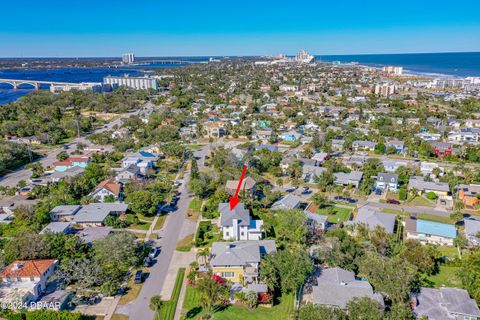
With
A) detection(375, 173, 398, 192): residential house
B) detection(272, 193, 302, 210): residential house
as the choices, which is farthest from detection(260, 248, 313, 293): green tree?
detection(375, 173, 398, 192): residential house

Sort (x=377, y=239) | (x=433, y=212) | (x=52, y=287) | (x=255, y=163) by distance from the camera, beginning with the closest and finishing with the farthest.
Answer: (x=52, y=287) < (x=377, y=239) < (x=433, y=212) < (x=255, y=163)

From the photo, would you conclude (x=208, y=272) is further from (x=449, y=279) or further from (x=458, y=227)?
(x=458, y=227)

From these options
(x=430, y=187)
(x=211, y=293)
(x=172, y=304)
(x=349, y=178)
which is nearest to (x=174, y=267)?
(x=172, y=304)

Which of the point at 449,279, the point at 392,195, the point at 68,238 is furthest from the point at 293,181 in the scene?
the point at 68,238

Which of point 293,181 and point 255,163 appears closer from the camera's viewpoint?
point 293,181

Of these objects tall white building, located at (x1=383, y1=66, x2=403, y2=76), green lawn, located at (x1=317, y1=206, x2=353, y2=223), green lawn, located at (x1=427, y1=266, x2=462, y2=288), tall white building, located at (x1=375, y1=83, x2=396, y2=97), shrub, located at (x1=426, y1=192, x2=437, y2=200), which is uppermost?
tall white building, located at (x1=383, y1=66, x2=403, y2=76)

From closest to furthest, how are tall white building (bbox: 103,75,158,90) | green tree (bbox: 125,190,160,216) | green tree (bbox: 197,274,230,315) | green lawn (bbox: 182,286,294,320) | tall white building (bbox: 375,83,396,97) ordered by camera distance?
green lawn (bbox: 182,286,294,320), green tree (bbox: 197,274,230,315), green tree (bbox: 125,190,160,216), tall white building (bbox: 375,83,396,97), tall white building (bbox: 103,75,158,90)

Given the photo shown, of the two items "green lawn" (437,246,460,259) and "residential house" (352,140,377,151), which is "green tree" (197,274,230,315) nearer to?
"green lawn" (437,246,460,259)

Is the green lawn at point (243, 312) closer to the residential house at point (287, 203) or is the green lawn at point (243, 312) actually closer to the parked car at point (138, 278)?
the parked car at point (138, 278)
